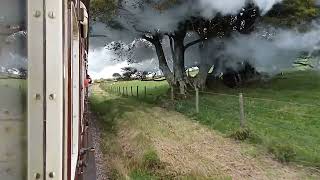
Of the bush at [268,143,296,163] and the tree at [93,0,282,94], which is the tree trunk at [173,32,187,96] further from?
the bush at [268,143,296,163]

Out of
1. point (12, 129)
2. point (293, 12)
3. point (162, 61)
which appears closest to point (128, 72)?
point (162, 61)

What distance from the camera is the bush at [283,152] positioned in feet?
25.7

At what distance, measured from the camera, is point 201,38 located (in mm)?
19000

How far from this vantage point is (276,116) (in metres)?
12.1

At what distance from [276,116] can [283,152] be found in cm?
421

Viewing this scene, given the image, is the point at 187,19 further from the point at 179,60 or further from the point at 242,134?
the point at 242,134

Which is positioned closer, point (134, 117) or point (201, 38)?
point (134, 117)

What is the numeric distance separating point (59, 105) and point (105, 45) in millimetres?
19217

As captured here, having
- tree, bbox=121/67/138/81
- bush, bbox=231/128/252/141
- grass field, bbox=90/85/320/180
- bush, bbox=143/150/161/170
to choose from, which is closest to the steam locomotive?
grass field, bbox=90/85/320/180

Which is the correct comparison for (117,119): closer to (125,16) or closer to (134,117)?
(134,117)

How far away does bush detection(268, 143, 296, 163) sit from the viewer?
25.7 feet

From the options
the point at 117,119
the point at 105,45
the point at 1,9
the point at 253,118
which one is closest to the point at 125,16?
the point at 105,45

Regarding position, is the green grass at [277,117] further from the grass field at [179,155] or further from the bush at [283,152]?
the grass field at [179,155]

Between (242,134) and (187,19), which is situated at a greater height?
(187,19)
